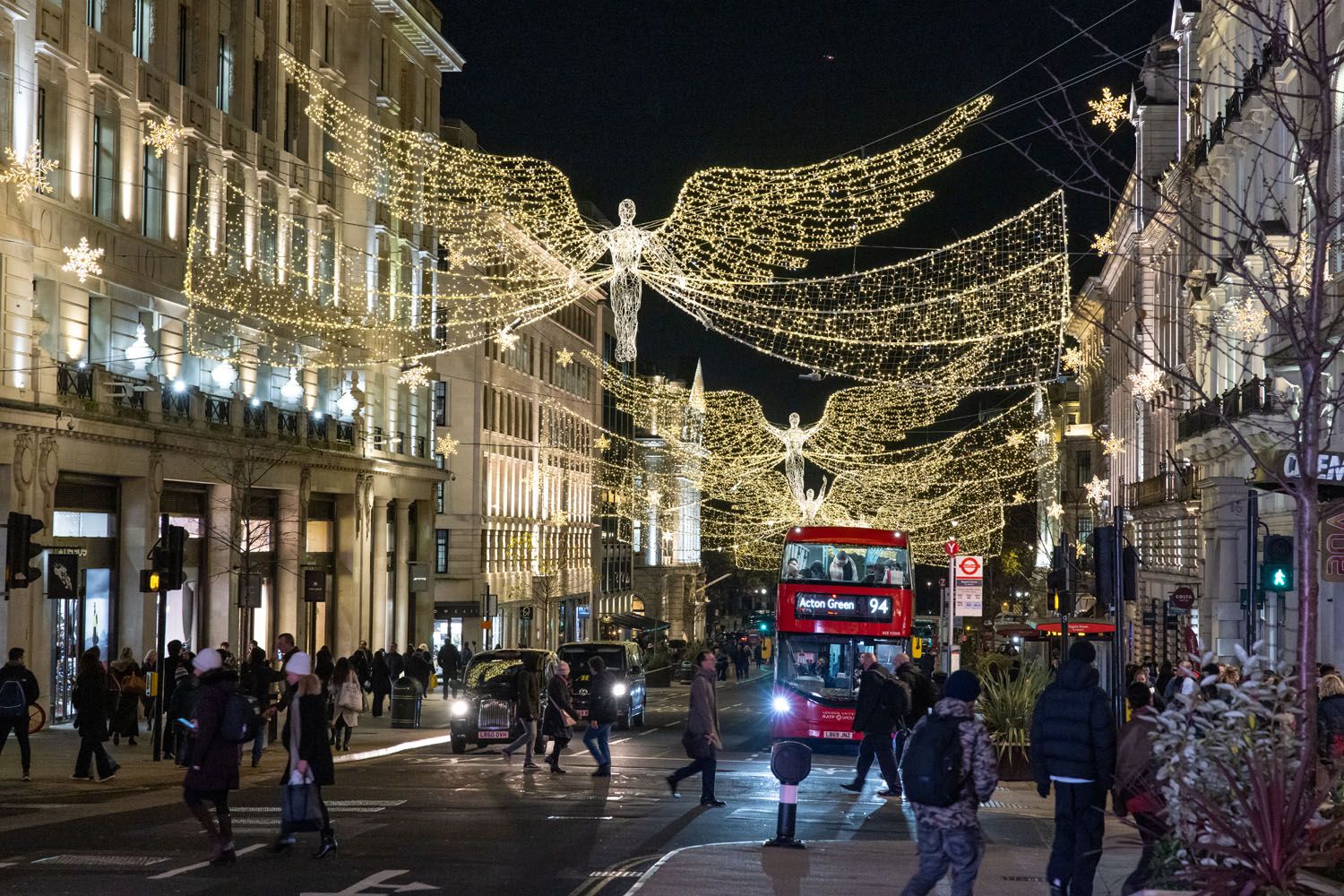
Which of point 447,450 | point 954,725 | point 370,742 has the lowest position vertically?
point 370,742

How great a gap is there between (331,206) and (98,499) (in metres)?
15.4

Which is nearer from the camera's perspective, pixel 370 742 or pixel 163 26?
pixel 370 742

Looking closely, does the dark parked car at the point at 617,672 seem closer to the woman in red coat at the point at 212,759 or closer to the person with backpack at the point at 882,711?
the person with backpack at the point at 882,711

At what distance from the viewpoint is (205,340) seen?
1602 inches

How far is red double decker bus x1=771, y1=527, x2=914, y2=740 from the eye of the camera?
32.8 m

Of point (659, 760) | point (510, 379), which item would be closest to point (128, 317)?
point (659, 760)

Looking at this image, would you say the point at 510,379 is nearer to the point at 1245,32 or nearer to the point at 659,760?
the point at 1245,32

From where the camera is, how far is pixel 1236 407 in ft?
123

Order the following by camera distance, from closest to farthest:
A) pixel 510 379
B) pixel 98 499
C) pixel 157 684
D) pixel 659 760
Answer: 1. pixel 157 684
2. pixel 659 760
3. pixel 98 499
4. pixel 510 379

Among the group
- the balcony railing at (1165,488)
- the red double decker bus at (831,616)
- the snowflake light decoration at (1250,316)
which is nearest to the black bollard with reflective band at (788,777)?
the red double decker bus at (831,616)

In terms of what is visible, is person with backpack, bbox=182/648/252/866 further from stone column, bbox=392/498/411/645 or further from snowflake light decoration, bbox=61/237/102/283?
stone column, bbox=392/498/411/645

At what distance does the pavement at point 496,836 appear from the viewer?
13.8 meters

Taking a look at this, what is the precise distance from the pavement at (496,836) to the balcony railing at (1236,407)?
32.2 ft

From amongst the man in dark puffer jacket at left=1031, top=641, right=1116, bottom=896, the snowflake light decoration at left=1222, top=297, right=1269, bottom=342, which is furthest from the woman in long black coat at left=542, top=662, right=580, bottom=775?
the snowflake light decoration at left=1222, top=297, right=1269, bottom=342
